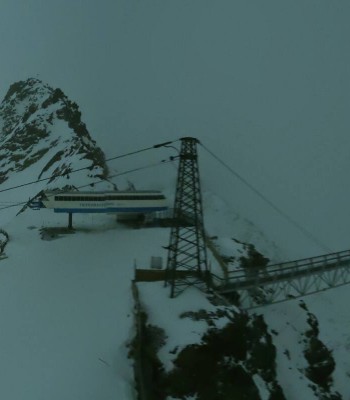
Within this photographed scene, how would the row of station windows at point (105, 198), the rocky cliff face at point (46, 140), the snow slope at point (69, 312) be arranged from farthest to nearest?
the rocky cliff face at point (46, 140) → the row of station windows at point (105, 198) → the snow slope at point (69, 312)

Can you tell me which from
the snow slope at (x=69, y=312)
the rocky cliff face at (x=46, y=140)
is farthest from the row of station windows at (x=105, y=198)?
the rocky cliff face at (x=46, y=140)

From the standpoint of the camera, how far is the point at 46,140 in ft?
228

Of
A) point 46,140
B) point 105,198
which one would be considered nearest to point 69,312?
point 105,198

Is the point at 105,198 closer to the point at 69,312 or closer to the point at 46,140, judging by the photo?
the point at 69,312

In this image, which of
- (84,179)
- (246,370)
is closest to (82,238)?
(84,179)

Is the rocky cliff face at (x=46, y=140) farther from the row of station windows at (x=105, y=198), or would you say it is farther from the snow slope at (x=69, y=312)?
the snow slope at (x=69, y=312)

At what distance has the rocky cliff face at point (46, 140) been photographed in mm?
49419

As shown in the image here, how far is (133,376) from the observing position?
23.0m

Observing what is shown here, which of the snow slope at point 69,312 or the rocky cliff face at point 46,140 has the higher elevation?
the rocky cliff face at point 46,140

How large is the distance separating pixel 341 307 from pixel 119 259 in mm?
26503

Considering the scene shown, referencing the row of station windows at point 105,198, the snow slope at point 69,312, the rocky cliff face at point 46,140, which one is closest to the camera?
the snow slope at point 69,312

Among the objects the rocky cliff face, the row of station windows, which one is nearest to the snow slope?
the row of station windows

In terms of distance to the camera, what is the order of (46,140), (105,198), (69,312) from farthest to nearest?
(46,140) < (105,198) < (69,312)

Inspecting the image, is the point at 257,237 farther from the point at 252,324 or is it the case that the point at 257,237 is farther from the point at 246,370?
the point at 246,370
